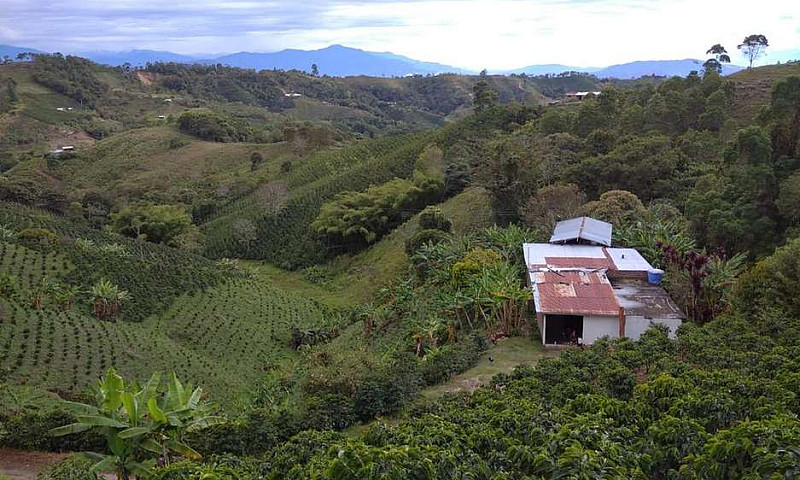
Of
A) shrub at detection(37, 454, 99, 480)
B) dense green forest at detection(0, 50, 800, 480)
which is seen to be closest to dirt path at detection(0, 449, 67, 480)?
dense green forest at detection(0, 50, 800, 480)

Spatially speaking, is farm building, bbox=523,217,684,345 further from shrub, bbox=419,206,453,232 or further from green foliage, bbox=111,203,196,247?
green foliage, bbox=111,203,196,247

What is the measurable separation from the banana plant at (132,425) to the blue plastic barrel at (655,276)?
1478 centimetres

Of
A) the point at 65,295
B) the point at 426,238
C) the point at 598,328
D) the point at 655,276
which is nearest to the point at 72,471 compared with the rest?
the point at 598,328

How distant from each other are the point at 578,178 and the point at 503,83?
410ft

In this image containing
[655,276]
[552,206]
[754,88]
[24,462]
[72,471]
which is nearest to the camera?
[72,471]

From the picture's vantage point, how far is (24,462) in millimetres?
12125

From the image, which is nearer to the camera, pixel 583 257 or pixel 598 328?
pixel 598 328

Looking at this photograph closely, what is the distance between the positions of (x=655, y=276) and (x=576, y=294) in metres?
3.16

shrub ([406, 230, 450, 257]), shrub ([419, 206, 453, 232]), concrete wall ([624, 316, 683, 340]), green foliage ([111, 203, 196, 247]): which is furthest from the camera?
green foliage ([111, 203, 196, 247])

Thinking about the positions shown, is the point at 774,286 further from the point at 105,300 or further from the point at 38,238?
the point at 38,238

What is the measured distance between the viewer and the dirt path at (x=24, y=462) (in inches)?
458

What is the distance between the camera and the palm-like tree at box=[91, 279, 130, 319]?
23.7 metres

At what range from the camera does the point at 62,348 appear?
1919 centimetres

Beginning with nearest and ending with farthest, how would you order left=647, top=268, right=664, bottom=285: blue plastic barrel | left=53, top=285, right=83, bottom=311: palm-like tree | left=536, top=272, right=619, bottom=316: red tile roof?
left=536, top=272, right=619, bottom=316: red tile roof
left=647, top=268, right=664, bottom=285: blue plastic barrel
left=53, top=285, right=83, bottom=311: palm-like tree
